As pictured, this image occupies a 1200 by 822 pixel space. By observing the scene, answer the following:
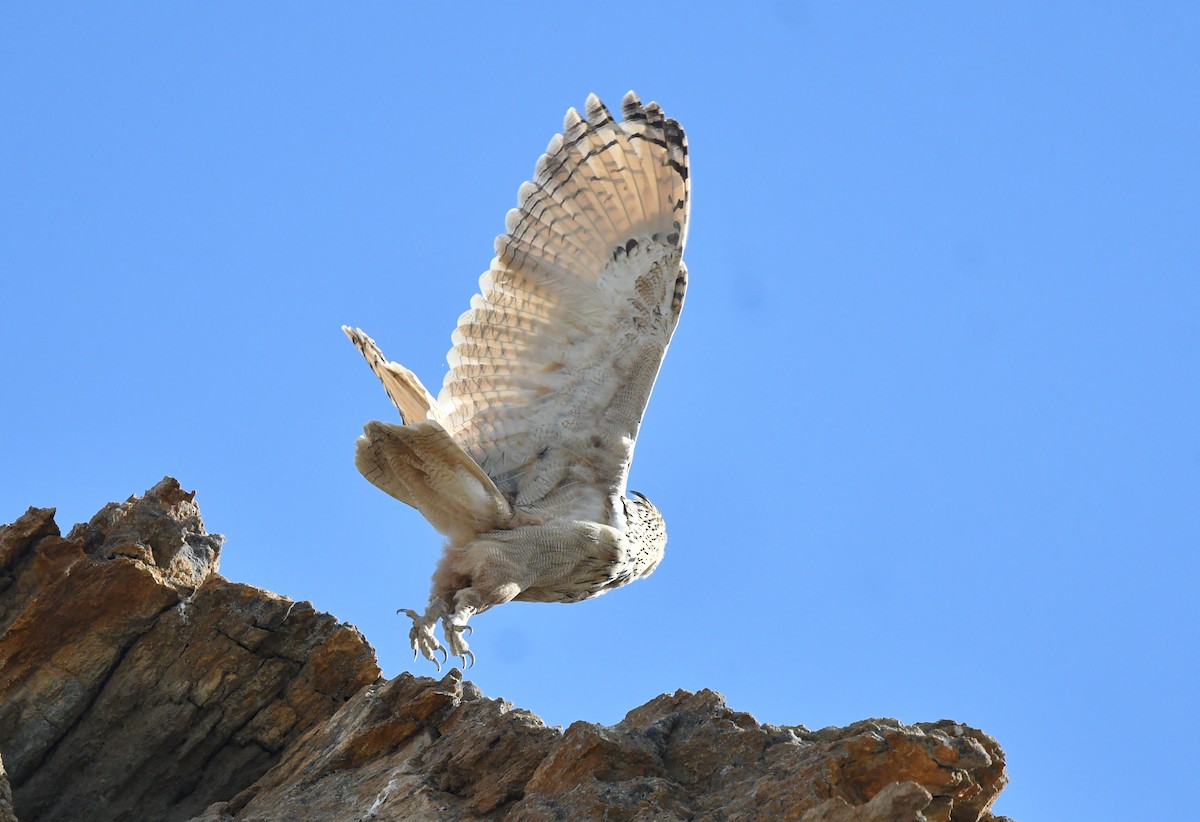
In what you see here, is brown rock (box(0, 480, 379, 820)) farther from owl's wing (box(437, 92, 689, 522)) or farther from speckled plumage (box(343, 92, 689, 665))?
owl's wing (box(437, 92, 689, 522))

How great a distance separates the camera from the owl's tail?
34.7 ft

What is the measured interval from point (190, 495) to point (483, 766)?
3002 mm

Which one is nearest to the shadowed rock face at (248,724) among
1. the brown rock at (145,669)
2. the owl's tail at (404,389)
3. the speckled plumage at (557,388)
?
the brown rock at (145,669)

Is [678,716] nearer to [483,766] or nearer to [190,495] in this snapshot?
[483,766]

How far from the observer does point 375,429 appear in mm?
9117

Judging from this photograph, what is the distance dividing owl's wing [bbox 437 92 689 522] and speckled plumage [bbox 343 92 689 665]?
0.01m

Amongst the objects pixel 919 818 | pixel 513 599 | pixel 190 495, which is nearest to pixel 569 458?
pixel 513 599

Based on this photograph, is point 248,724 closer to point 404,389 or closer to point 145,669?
point 145,669

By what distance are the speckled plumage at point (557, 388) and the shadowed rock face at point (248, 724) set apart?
2.62 ft

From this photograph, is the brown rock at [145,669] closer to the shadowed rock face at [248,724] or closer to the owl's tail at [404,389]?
the shadowed rock face at [248,724]

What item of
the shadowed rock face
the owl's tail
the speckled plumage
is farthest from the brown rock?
the owl's tail

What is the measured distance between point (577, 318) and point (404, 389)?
1.45m

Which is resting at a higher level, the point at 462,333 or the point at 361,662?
the point at 462,333

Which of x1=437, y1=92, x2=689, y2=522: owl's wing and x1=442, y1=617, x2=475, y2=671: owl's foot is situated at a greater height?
x1=437, y1=92, x2=689, y2=522: owl's wing
